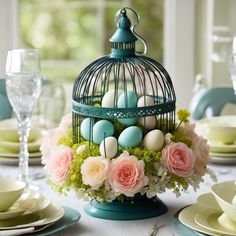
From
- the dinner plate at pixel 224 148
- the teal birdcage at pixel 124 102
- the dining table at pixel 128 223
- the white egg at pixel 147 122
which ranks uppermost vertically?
the teal birdcage at pixel 124 102

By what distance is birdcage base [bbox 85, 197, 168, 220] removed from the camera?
1440 millimetres

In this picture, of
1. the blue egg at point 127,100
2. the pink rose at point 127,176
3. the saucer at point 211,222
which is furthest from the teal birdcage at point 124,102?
the saucer at point 211,222

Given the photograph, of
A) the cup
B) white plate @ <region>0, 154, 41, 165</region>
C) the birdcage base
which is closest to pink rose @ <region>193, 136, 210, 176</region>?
the birdcage base

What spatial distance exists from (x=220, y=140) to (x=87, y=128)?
2.16ft

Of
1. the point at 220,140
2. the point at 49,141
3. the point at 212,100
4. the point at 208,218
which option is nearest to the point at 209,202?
the point at 208,218

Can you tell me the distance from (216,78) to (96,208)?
2422mm

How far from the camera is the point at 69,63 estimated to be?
4457 millimetres

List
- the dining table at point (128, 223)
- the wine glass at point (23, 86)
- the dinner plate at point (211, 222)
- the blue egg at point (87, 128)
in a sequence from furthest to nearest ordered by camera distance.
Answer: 1. the wine glass at point (23, 86)
2. the blue egg at point (87, 128)
3. the dining table at point (128, 223)
4. the dinner plate at point (211, 222)

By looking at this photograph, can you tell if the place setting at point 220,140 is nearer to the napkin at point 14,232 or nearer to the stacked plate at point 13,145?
the stacked plate at point 13,145

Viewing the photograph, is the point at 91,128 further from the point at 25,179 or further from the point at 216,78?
the point at 216,78

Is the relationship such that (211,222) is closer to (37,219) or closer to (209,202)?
(209,202)

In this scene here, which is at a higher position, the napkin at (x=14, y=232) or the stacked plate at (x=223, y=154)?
the stacked plate at (x=223, y=154)

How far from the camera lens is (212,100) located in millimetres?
2711

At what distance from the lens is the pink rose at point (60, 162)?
140 centimetres
